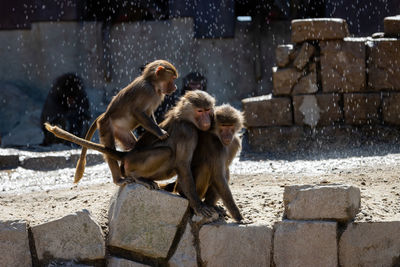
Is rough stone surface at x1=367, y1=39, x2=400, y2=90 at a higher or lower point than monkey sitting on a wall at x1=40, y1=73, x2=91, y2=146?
higher

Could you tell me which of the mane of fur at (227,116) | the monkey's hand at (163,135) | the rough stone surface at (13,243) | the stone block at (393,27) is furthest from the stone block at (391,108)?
the rough stone surface at (13,243)

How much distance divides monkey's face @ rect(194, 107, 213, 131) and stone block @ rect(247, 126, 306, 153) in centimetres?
457

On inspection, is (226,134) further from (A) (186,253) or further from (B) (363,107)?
(B) (363,107)

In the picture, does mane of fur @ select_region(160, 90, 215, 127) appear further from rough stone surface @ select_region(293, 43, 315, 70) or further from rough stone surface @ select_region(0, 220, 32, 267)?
rough stone surface @ select_region(293, 43, 315, 70)

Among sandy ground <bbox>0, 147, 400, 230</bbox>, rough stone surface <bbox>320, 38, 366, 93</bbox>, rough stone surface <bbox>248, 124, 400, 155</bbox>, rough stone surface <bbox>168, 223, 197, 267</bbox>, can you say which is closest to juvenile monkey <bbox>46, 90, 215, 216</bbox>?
rough stone surface <bbox>168, 223, 197, 267</bbox>

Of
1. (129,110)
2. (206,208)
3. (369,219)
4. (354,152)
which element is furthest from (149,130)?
(354,152)

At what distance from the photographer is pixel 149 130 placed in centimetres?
490

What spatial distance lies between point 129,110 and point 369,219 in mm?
1996

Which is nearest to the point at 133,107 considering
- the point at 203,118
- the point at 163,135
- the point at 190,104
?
the point at 163,135

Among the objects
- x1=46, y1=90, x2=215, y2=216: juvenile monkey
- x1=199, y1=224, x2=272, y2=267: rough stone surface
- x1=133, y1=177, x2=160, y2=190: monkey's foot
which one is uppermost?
x1=46, y1=90, x2=215, y2=216: juvenile monkey

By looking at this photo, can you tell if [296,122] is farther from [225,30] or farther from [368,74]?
[225,30]

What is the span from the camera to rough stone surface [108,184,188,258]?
15.3ft

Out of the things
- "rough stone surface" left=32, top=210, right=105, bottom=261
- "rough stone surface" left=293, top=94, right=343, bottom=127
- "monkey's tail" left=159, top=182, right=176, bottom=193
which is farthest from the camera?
"rough stone surface" left=293, top=94, right=343, bottom=127

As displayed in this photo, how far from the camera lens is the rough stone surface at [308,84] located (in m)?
9.13
